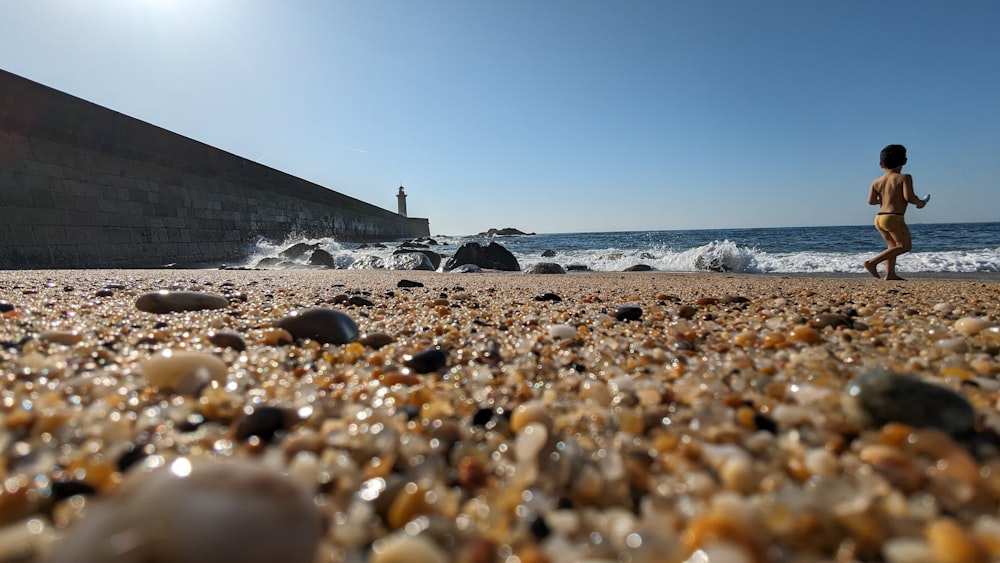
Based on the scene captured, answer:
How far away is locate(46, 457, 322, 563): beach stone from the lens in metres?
0.45

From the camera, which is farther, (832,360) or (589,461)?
(832,360)

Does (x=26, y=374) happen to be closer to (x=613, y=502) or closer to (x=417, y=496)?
(x=417, y=496)

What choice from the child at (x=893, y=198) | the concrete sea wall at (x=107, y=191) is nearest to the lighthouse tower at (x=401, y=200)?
the concrete sea wall at (x=107, y=191)

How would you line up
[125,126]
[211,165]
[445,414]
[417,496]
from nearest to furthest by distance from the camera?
[417,496] < [445,414] < [125,126] < [211,165]

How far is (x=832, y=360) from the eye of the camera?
53.1 inches

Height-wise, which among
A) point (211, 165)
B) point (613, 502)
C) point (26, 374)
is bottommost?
point (613, 502)

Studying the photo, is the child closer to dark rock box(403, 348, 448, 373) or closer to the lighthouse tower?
dark rock box(403, 348, 448, 373)

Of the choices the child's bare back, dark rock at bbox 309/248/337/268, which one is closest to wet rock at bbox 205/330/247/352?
the child's bare back

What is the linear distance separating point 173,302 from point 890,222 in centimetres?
700

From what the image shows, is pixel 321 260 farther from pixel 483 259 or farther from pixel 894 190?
pixel 894 190

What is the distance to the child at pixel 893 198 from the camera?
17.1ft

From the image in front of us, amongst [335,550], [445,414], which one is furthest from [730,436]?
[335,550]

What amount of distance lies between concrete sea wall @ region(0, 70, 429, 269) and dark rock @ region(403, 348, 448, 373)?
899 centimetres

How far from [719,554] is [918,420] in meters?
0.60
